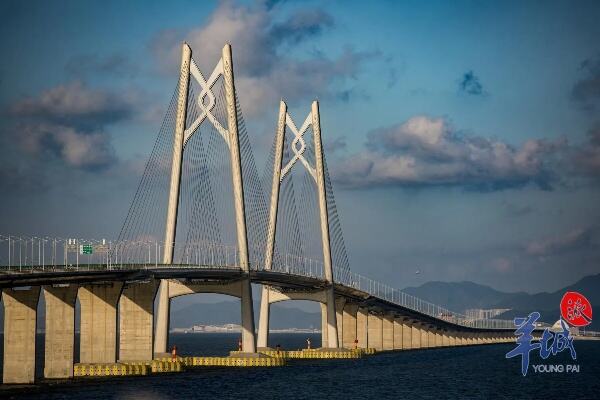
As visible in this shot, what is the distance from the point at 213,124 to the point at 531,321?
33.4 meters

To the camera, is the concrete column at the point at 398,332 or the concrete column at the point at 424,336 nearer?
the concrete column at the point at 398,332

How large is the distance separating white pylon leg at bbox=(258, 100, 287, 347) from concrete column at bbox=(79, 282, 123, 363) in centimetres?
3368

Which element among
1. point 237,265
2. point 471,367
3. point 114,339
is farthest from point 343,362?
point 114,339

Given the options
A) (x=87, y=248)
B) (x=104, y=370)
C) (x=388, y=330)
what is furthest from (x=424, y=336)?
(x=87, y=248)

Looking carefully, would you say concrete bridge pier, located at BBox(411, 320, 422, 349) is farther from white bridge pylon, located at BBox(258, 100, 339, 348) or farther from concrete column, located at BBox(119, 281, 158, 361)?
concrete column, located at BBox(119, 281, 158, 361)

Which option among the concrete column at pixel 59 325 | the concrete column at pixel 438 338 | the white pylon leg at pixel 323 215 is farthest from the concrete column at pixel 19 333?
the concrete column at pixel 438 338

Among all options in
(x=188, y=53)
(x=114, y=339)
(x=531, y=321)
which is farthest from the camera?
(x=188, y=53)

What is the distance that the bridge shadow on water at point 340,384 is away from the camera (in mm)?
75562

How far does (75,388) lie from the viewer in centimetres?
7431

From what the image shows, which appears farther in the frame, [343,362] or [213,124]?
[343,362]

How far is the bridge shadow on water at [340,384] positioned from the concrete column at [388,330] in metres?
47.8

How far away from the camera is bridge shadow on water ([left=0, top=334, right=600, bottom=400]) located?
75.6 m

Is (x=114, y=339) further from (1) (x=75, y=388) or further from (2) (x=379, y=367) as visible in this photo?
(2) (x=379, y=367)

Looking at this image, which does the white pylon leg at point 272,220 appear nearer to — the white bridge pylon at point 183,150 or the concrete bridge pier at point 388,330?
the white bridge pylon at point 183,150
